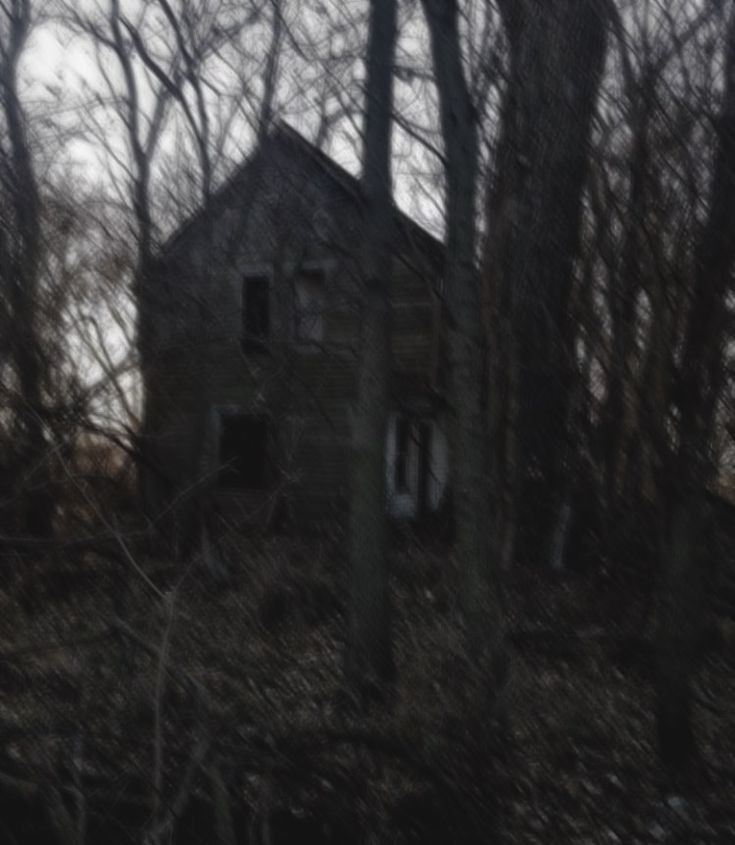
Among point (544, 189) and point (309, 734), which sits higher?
point (544, 189)

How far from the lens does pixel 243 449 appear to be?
22750 mm

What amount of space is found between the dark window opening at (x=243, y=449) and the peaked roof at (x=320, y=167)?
580cm

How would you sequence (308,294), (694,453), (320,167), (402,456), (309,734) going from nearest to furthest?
(309,734) → (694,453) → (320,167) → (308,294) → (402,456)

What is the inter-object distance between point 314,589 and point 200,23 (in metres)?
6.37

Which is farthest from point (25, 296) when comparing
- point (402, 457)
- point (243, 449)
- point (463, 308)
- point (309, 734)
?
point (402, 457)

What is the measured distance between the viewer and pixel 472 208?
922cm

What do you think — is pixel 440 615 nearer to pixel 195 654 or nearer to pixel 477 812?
pixel 195 654

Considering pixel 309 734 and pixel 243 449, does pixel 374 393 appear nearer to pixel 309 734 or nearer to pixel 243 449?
pixel 309 734

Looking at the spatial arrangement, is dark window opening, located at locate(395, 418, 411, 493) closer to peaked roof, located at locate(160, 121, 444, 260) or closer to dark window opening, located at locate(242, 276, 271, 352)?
dark window opening, located at locate(242, 276, 271, 352)

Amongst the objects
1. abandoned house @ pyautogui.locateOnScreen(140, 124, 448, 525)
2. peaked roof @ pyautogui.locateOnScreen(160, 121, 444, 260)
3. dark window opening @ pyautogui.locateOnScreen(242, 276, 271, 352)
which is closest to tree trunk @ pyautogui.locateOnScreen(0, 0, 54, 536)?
abandoned house @ pyautogui.locateOnScreen(140, 124, 448, 525)

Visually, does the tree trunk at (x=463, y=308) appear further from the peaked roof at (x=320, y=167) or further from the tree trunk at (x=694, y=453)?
the tree trunk at (x=694, y=453)

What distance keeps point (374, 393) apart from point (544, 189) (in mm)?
3251

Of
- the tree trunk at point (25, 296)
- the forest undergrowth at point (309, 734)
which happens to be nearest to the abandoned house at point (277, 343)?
the tree trunk at point (25, 296)

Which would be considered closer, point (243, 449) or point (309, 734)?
point (309, 734)
